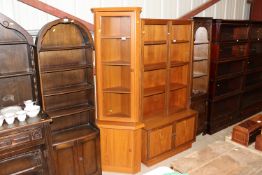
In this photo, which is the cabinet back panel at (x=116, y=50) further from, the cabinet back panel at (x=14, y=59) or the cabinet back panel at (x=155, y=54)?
the cabinet back panel at (x=14, y=59)

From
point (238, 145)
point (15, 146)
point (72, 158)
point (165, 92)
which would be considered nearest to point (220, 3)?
point (165, 92)

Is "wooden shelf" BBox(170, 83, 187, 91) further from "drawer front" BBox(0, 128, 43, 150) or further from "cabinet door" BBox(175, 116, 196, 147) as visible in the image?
"drawer front" BBox(0, 128, 43, 150)

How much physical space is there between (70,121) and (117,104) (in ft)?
2.14

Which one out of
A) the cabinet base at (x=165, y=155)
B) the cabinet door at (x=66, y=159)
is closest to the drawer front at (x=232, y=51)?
the cabinet base at (x=165, y=155)

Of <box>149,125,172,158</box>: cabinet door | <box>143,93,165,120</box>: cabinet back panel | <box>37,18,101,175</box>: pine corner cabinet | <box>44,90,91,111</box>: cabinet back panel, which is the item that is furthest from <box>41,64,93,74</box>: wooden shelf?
<box>149,125,172,158</box>: cabinet door

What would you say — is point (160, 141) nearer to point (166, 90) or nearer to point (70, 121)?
point (166, 90)

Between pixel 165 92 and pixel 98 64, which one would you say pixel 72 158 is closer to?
pixel 98 64

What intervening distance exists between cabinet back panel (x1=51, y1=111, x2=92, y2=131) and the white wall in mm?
1075

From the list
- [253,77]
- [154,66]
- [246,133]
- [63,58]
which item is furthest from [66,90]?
[253,77]

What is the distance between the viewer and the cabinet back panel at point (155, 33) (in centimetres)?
325

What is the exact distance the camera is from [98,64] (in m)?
2.90

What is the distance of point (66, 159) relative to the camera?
267cm

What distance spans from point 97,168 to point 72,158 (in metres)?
0.38

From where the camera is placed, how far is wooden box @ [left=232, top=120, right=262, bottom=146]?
2.71 metres
